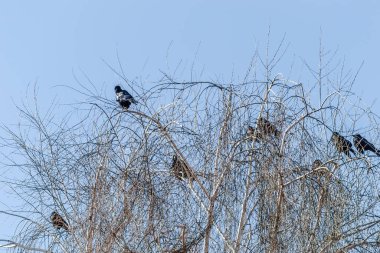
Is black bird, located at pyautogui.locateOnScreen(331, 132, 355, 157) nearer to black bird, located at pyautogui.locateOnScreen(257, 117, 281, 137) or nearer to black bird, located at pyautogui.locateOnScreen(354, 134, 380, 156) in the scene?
black bird, located at pyautogui.locateOnScreen(354, 134, 380, 156)

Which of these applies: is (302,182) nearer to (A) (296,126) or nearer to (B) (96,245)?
(A) (296,126)

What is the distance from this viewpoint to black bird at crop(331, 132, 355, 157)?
8.32 meters

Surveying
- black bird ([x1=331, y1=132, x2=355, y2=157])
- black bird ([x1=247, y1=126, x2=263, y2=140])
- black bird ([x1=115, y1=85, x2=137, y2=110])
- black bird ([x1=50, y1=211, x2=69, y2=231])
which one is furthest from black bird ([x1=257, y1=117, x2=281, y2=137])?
black bird ([x1=50, y1=211, x2=69, y2=231])

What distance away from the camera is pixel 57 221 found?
26.7 ft

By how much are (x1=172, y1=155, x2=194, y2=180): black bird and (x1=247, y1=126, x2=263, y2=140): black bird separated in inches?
19.3

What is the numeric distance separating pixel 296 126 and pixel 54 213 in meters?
1.76

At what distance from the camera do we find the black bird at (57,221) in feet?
26.5

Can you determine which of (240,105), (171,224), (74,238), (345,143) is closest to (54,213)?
(74,238)

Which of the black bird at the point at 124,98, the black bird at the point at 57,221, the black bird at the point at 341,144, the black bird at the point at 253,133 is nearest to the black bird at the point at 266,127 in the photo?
the black bird at the point at 253,133

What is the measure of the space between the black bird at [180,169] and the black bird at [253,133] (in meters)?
0.49

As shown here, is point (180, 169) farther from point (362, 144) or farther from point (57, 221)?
point (362, 144)

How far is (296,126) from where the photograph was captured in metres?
8.20

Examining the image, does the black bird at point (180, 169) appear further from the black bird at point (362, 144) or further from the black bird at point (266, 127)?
the black bird at point (362, 144)

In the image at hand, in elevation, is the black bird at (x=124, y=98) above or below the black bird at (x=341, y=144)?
above
